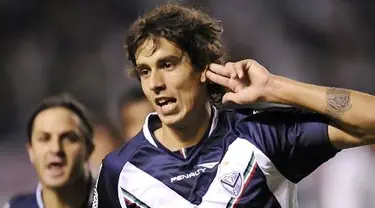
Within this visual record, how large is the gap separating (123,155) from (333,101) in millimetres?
472

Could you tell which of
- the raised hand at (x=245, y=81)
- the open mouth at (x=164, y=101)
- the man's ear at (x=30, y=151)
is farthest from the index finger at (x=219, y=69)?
the man's ear at (x=30, y=151)

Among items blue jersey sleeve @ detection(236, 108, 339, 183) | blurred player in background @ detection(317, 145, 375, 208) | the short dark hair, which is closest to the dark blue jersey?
blue jersey sleeve @ detection(236, 108, 339, 183)

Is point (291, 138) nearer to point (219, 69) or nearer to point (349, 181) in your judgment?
point (219, 69)

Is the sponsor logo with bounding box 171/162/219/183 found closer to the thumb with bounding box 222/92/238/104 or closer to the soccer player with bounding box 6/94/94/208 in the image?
the thumb with bounding box 222/92/238/104

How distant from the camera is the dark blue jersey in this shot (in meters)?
1.38

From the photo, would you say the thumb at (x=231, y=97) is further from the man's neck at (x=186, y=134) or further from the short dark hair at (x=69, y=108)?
the short dark hair at (x=69, y=108)

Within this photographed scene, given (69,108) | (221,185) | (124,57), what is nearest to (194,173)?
(221,185)

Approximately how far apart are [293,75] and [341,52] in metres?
0.18

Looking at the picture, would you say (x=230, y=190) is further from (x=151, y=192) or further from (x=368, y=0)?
(x=368, y=0)

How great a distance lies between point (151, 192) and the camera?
1.44 metres

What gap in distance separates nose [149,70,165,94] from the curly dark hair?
0.06 metres

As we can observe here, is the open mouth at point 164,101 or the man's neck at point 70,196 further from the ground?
the open mouth at point 164,101

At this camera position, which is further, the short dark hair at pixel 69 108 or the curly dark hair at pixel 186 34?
the short dark hair at pixel 69 108

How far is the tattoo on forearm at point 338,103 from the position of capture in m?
1.29
